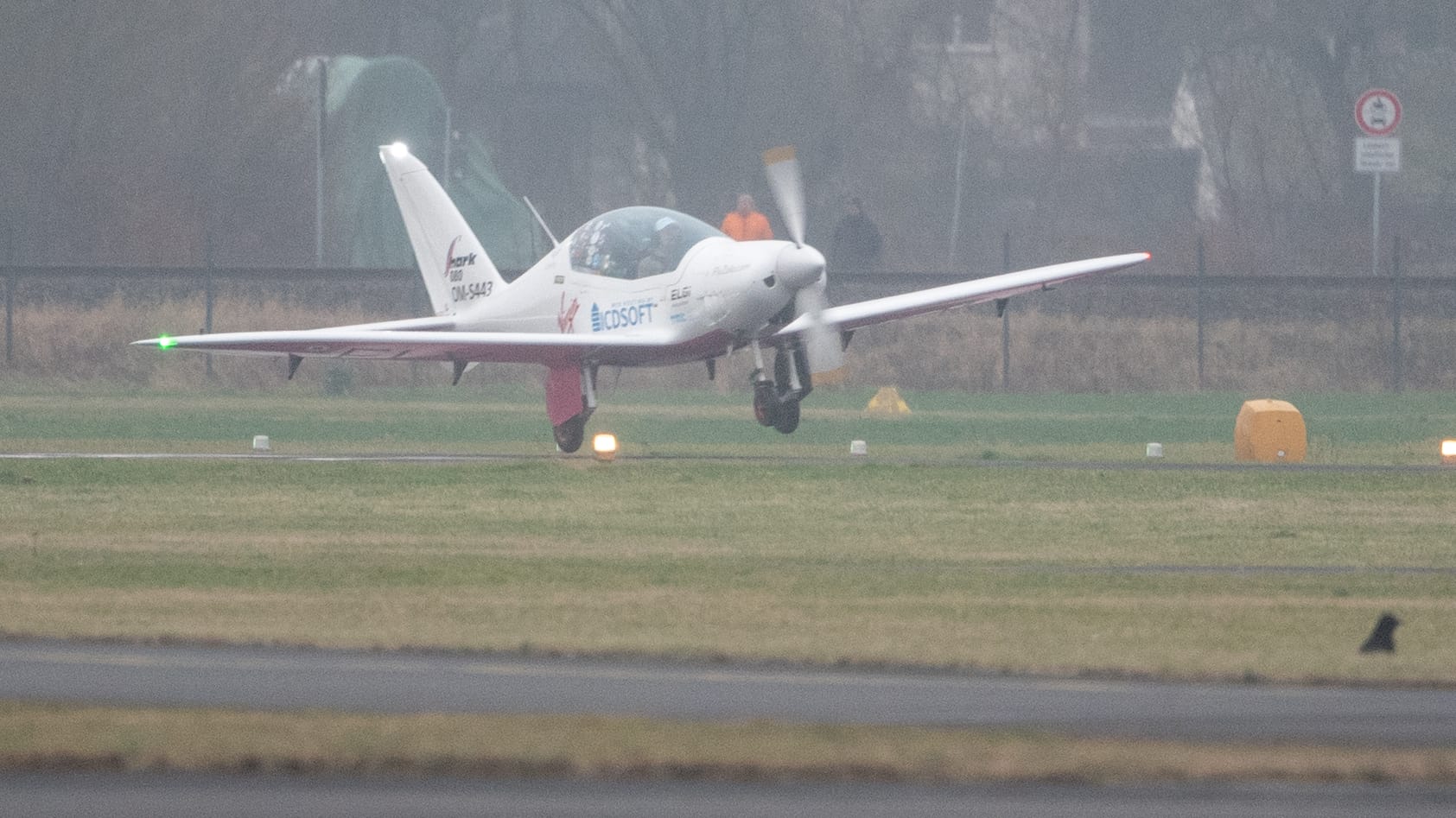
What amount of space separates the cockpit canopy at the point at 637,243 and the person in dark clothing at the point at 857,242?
12338 millimetres

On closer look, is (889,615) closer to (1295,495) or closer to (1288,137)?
(1295,495)

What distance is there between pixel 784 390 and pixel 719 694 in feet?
41.0

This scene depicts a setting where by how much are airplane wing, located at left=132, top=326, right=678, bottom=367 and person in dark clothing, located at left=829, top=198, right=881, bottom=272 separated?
12.7 meters

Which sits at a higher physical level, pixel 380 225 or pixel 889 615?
pixel 380 225

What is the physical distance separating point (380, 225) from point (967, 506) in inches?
1293

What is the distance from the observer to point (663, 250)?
69.7ft

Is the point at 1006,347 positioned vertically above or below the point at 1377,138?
below

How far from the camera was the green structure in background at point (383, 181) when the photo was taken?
47.0 m

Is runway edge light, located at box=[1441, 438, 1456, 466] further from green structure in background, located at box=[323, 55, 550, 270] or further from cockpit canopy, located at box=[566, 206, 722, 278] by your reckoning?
green structure in background, located at box=[323, 55, 550, 270]

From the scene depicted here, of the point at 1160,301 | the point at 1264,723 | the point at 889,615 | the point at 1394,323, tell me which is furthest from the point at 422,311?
the point at 1264,723

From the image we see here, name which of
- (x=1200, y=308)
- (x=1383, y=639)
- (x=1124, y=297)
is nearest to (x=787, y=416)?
Answer: (x=1383, y=639)

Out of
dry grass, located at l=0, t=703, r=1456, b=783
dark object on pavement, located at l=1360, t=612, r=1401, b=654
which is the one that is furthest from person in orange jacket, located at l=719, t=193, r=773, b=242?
dry grass, located at l=0, t=703, r=1456, b=783

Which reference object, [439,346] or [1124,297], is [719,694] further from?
[1124,297]

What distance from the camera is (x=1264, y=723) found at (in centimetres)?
805
